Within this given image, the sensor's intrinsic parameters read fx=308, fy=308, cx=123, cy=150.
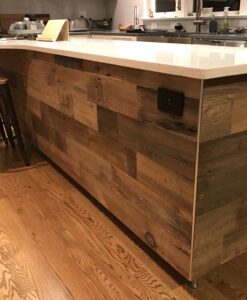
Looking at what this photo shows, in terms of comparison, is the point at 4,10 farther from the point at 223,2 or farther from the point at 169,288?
the point at 169,288

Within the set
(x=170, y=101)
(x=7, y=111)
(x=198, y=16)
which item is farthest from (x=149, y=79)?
(x=198, y=16)

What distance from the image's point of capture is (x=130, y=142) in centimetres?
143

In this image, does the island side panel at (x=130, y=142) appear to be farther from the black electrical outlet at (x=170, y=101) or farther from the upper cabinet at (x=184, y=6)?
the upper cabinet at (x=184, y=6)

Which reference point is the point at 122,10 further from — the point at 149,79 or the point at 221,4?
the point at 149,79

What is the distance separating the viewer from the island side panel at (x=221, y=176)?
1027 millimetres

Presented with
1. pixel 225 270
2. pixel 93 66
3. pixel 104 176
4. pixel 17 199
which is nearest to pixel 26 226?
pixel 17 199

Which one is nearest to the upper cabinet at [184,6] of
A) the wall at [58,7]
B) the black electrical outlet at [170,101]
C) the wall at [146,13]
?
the wall at [146,13]

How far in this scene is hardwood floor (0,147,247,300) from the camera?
138cm

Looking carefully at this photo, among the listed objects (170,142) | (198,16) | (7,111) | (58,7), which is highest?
(58,7)

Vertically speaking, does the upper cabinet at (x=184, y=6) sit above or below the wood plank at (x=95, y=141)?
above

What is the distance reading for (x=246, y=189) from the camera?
127 centimetres

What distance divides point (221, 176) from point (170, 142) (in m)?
0.23

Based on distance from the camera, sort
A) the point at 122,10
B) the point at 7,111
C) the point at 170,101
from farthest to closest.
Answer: the point at 122,10 → the point at 7,111 → the point at 170,101

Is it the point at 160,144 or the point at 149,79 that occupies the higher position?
the point at 149,79
